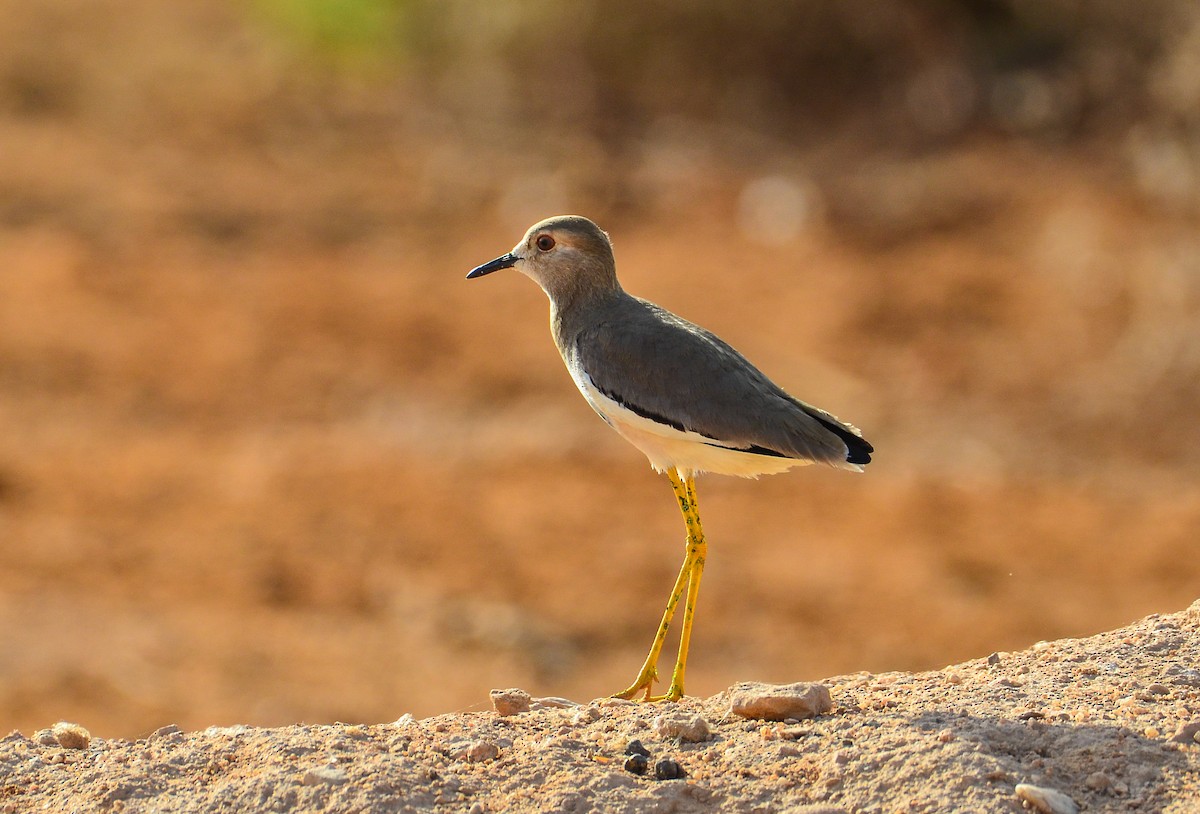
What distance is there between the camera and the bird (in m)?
6.63

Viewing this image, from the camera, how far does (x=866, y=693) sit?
6.01 meters

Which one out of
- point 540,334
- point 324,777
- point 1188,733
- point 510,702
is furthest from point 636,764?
point 540,334

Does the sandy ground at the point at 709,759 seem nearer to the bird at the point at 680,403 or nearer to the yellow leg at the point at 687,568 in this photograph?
the yellow leg at the point at 687,568

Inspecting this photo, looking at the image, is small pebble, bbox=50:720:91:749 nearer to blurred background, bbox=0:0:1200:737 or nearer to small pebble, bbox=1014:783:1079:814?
small pebble, bbox=1014:783:1079:814

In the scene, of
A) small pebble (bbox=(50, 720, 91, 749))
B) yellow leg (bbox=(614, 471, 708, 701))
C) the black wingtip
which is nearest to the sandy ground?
small pebble (bbox=(50, 720, 91, 749))

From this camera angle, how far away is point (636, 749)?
5.27 m

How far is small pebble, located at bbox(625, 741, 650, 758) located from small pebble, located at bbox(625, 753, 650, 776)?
0.27 feet

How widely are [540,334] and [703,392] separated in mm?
12693

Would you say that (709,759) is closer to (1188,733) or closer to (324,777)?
(324,777)

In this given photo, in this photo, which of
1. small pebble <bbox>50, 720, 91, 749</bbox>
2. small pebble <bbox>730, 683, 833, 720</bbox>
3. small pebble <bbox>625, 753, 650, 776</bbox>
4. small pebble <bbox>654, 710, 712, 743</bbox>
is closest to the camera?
small pebble <bbox>625, 753, 650, 776</bbox>

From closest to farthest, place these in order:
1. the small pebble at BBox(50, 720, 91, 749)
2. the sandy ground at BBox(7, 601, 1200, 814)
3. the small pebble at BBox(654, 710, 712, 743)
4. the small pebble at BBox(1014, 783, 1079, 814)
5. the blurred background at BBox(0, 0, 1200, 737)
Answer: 1. the small pebble at BBox(1014, 783, 1079, 814)
2. the sandy ground at BBox(7, 601, 1200, 814)
3. the small pebble at BBox(654, 710, 712, 743)
4. the small pebble at BBox(50, 720, 91, 749)
5. the blurred background at BBox(0, 0, 1200, 737)

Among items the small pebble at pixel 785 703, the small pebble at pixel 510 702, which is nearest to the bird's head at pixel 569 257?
the small pebble at pixel 510 702

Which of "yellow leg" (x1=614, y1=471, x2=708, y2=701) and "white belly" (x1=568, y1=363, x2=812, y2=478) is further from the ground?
"white belly" (x1=568, y1=363, x2=812, y2=478)

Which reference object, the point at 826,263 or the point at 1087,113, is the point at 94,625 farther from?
the point at 1087,113
